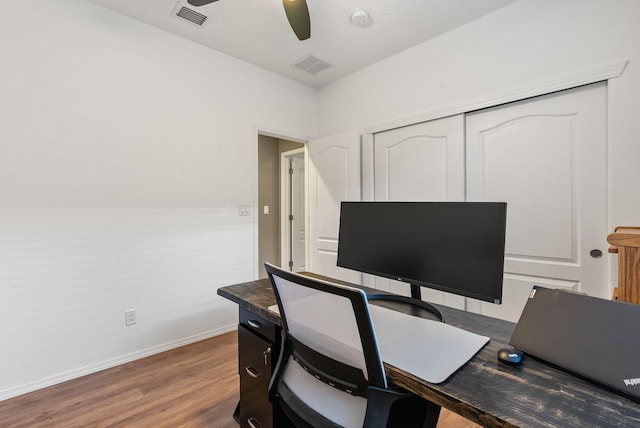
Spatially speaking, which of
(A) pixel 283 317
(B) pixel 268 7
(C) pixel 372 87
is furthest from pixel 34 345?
(C) pixel 372 87

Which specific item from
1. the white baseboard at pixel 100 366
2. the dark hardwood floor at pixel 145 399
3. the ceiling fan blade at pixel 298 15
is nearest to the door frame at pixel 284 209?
the white baseboard at pixel 100 366

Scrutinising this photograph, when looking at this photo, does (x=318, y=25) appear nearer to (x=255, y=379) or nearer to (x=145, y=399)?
(x=255, y=379)

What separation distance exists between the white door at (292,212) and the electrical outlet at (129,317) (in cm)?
256

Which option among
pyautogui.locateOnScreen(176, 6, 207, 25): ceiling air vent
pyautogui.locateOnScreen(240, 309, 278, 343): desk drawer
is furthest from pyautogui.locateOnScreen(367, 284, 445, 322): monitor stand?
pyautogui.locateOnScreen(176, 6, 207, 25): ceiling air vent

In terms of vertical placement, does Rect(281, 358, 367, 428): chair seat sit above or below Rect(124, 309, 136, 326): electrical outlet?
above

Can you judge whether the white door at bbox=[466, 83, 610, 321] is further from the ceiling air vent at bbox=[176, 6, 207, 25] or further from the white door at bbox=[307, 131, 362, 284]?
the ceiling air vent at bbox=[176, 6, 207, 25]

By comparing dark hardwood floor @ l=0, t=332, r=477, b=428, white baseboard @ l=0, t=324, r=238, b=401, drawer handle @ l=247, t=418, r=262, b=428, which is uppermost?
drawer handle @ l=247, t=418, r=262, b=428

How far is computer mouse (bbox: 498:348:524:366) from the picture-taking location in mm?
840

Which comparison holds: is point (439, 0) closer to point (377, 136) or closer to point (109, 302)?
point (377, 136)

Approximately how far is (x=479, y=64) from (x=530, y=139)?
76cm

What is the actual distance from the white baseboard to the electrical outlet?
0.84ft

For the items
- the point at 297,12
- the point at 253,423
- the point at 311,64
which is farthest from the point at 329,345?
the point at 311,64

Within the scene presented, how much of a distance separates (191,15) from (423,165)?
7.63 feet

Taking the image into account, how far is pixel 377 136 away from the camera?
3.16 metres
